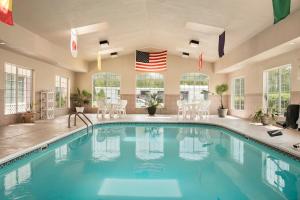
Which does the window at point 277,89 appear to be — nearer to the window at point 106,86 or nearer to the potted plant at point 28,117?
the window at point 106,86

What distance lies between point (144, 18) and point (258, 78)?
545 cm

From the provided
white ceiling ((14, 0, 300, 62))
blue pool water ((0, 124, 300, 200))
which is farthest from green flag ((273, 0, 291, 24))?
blue pool water ((0, 124, 300, 200))

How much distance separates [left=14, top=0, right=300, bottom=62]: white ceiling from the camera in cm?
764

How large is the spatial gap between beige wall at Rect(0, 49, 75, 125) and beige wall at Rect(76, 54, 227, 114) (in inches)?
115

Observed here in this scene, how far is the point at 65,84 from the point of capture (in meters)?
15.7

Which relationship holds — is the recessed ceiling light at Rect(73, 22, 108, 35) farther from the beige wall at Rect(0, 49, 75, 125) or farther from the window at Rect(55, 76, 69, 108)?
the window at Rect(55, 76, 69, 108)

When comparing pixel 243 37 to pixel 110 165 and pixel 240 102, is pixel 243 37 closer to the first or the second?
pixel 240 102

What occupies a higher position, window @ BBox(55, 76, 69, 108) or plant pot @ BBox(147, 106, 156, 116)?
window @ BBox(55, 76, 69, 108)

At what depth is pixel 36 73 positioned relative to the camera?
11.8 meters

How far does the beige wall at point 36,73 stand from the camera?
941cm

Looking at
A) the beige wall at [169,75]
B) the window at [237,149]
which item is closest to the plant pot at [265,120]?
the window at [237,149]

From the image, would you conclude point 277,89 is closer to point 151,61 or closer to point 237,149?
point 237,149

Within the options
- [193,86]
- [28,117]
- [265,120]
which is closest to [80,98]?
[28,117]

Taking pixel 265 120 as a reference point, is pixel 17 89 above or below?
above
